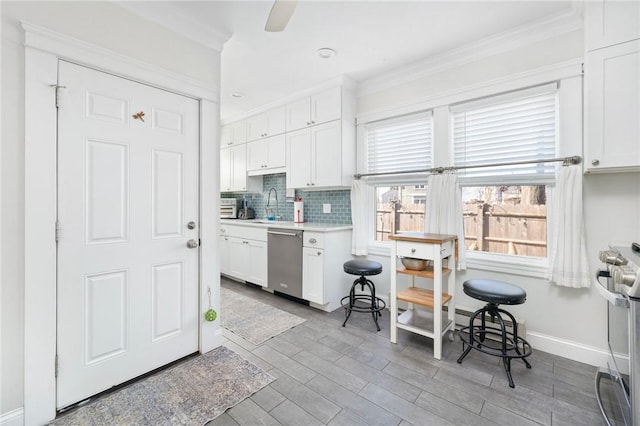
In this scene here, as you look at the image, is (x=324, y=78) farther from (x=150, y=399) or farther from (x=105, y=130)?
(x=150, y=399)

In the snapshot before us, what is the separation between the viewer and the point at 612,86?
1.79 meters

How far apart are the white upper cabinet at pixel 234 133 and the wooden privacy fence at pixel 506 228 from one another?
11.3 feet

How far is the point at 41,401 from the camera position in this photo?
1.55m

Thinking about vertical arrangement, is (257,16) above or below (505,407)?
above

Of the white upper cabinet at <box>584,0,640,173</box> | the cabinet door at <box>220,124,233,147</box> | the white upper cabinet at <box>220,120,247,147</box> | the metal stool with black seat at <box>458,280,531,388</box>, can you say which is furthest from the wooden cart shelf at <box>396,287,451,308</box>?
the cabinet door at <box>220,124,233,147</box>

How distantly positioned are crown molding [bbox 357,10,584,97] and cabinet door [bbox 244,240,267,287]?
2404mm

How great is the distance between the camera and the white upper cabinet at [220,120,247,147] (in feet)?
14.8

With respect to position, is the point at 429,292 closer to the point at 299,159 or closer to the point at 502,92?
the point at 502,92

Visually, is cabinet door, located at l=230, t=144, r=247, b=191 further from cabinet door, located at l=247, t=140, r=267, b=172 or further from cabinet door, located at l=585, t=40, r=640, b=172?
cabinet door, located at l=585, t=40, r=640, b=172

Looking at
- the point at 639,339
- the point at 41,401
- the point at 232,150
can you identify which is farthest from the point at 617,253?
the point at 232,150

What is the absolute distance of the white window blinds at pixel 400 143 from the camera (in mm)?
2996

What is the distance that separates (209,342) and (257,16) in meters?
2.69

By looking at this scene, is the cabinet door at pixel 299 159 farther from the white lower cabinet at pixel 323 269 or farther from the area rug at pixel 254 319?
the area rug at pixel 254 319

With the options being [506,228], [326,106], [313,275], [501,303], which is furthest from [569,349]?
[326,106]
